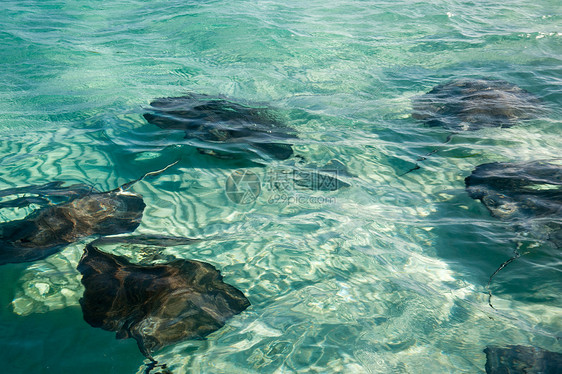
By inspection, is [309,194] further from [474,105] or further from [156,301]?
[474,105]

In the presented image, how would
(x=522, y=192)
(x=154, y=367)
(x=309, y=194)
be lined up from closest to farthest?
1. (x=154, y=367)
2. (x=522, y=192)
3. (x=309, y=194)

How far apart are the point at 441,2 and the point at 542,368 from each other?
46.2ft

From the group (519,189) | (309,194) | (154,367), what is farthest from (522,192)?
(154,367)

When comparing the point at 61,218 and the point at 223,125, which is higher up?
the point at 223,125

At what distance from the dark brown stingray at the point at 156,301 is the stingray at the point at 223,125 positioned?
2.49m

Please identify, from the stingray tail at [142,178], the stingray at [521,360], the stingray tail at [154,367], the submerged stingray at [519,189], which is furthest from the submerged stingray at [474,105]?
the stingray tail at [154,367]

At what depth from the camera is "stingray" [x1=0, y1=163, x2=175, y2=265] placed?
3.56m

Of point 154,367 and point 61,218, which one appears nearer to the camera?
point 154,367

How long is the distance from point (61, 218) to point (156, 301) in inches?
62.9

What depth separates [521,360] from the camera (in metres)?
2.68

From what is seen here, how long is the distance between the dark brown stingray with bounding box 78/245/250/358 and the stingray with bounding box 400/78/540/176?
3.81 metres

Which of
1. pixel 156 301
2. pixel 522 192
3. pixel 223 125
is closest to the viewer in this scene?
pixel 156 301

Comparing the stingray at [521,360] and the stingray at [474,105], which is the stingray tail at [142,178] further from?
the stingray at [521,360]

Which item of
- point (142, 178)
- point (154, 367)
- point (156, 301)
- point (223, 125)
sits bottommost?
point (154, 367)
